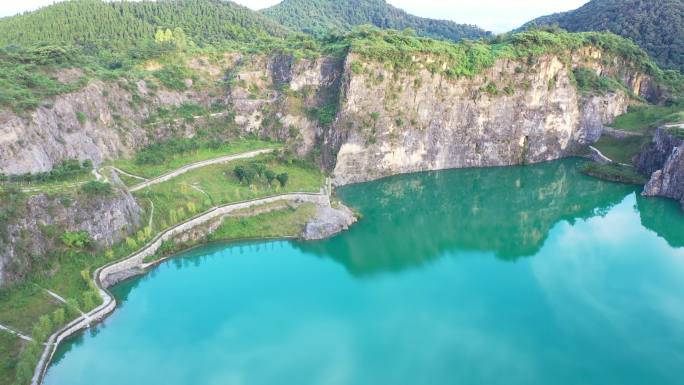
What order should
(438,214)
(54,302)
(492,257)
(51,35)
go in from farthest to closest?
1. (51,35)
2. (438,214)
3. (492,257)
4. (54,302)

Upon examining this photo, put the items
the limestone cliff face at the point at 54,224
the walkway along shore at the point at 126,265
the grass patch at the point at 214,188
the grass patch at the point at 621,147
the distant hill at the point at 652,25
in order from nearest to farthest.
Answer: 1. the walkway along shore at the point at 126,265
2. the limestone cliff face at the point at 54,224
3. the grass patch at the point at 214,188
4. the grass patch at the point at 621,147
5. the distant hill at the point at 652,25

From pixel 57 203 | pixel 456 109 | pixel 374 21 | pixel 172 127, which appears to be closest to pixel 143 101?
pixel 172 127

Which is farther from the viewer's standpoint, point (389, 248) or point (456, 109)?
point (456, 109)

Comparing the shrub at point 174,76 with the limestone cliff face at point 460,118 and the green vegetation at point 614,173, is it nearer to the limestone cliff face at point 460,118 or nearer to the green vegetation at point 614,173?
the limestone cliff face at point 460,118

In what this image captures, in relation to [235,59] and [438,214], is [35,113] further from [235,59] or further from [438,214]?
[438,214]

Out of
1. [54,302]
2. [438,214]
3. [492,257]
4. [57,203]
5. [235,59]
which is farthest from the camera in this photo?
[235,59]

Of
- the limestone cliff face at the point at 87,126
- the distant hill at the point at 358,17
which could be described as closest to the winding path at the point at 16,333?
the limestone cliff face at the point at 87,126
